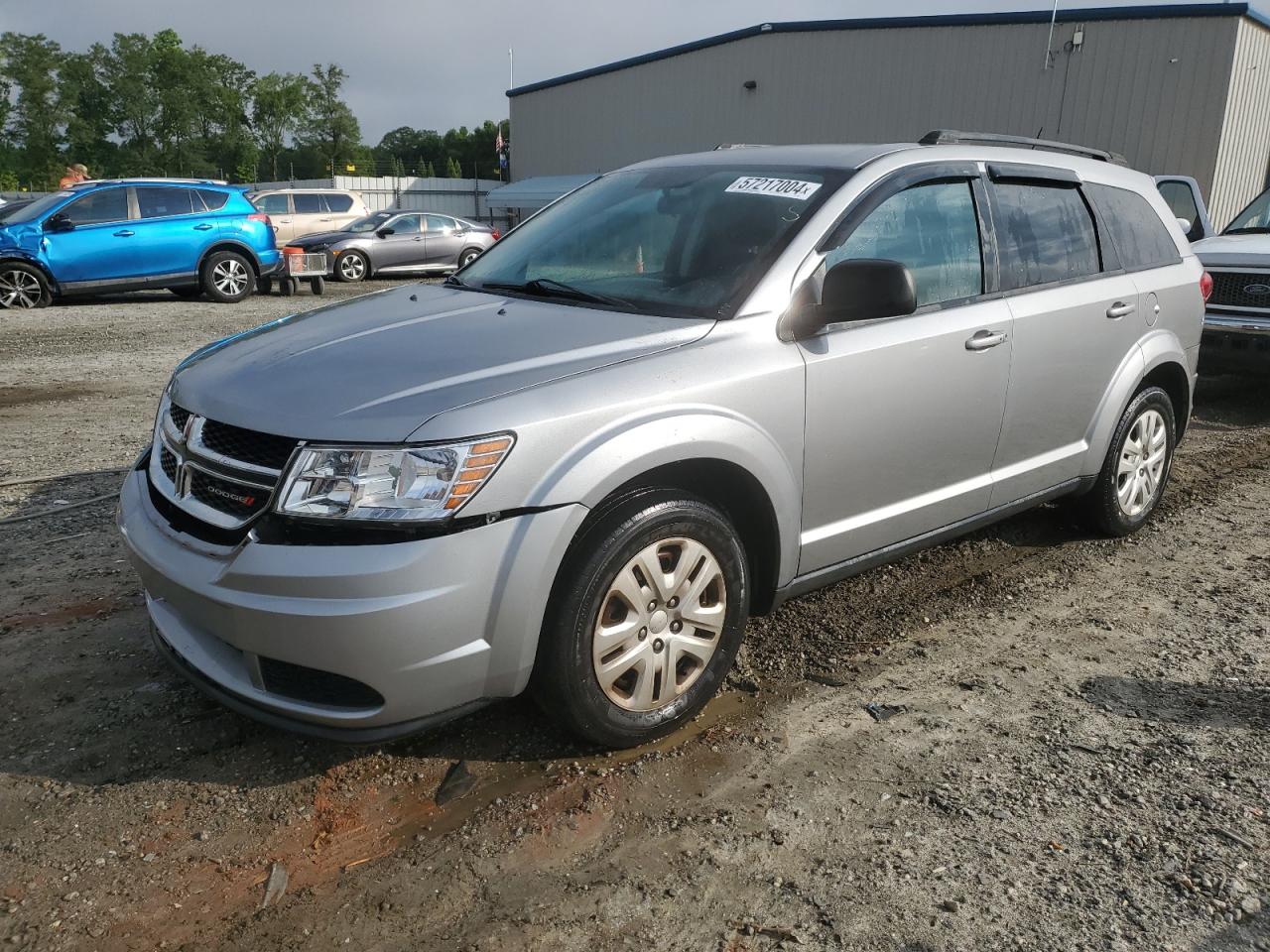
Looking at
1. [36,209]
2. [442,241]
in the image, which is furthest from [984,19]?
[36,209]

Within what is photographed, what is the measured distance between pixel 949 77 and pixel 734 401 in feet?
73.9

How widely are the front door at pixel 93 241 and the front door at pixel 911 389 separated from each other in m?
13.0

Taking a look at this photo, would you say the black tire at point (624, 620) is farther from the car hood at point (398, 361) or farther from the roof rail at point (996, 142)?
the roof rail at point (996, 142)

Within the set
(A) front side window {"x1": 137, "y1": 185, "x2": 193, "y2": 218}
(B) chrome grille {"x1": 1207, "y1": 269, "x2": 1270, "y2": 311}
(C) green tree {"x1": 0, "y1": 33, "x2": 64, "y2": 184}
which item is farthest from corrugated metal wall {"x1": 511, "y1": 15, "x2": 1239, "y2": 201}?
(C) green tree {"x1": 0, "y1": 33, "x2": 64, "y2": 184}

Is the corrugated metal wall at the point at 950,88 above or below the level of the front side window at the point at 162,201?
above

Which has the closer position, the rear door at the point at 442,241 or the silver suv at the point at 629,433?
the silver suv at the point at 629,433

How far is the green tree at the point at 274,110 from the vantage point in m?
92.1

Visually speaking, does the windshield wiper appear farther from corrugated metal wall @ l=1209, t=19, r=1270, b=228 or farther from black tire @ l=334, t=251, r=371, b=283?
corrugated metal wall @ l=1209, t=19, r=1270, b=228

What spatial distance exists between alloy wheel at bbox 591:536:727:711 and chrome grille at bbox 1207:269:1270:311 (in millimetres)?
6972

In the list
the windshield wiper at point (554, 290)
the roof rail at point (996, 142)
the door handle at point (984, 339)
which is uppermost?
the roof rail at point (996, 142)

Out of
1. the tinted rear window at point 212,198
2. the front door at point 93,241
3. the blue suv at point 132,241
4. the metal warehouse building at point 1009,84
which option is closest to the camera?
the blue suv at point 132,241

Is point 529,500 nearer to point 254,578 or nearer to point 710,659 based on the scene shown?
point 254,578

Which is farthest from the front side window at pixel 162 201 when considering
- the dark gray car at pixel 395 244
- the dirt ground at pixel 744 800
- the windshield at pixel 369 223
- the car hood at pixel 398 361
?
the car hood at pixel 398 361

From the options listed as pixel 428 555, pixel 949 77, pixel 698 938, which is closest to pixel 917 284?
pixel 428 555
